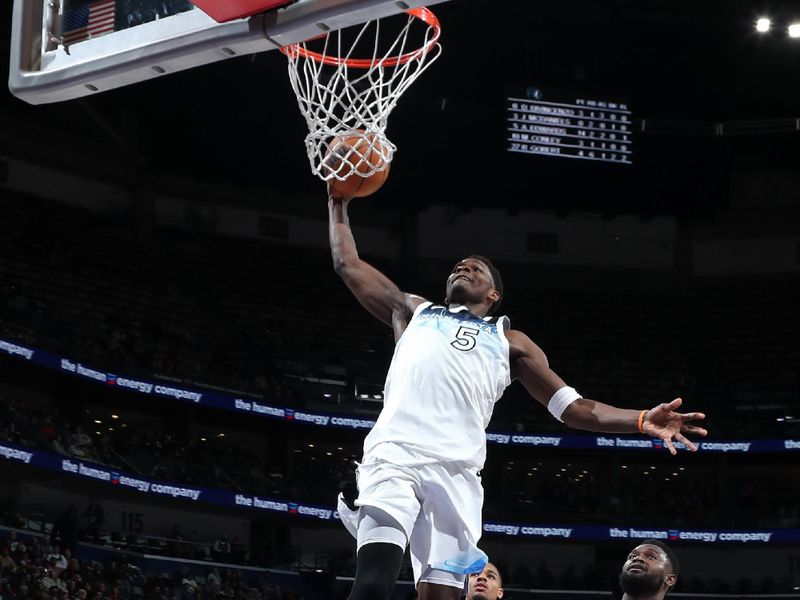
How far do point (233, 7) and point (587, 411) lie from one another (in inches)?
84.0

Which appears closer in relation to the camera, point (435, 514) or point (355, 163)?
→ point (435, 514)

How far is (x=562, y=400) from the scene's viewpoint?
16.1 feet

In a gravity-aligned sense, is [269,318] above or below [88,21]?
above

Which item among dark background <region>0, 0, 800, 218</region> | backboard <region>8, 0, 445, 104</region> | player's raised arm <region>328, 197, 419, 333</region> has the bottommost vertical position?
player's raised arm <region>328, 197, 419, 333</region>

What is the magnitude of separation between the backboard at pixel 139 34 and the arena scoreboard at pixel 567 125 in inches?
692

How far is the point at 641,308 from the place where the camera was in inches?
1110

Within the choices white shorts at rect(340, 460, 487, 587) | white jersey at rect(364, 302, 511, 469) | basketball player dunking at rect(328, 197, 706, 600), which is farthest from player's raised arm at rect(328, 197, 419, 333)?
white shorts at rect(340, 460, 487, 587)

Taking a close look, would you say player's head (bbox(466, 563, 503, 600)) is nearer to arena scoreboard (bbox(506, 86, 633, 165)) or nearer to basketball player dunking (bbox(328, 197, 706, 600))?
basketball player dunking (bbox(328, 197, 706, 600))

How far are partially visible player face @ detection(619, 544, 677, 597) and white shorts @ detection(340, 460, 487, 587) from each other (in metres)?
0.90

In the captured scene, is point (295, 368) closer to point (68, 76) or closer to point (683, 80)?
point (683, 80)

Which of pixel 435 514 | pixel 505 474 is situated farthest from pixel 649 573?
pixel 505 474

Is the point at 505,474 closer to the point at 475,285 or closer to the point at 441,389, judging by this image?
the point at 475,285

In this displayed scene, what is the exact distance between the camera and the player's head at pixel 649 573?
16.8 ft

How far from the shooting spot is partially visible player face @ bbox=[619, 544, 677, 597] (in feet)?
16.8
